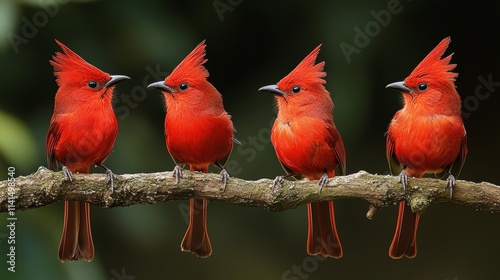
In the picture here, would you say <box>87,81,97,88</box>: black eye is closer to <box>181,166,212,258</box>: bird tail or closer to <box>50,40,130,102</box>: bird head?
<box>50,40,130,102</box>: bird head

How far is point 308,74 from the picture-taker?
3596 millimetres

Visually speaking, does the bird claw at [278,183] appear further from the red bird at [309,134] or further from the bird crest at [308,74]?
the bird crest at [308,74]

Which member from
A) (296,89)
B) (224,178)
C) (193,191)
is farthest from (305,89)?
(193,191)

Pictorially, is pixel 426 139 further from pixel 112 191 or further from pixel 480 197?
pixel 112 191

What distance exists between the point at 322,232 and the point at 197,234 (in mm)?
511

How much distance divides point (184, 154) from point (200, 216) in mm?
321

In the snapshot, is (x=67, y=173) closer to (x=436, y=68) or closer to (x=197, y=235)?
(x=197, y=235)

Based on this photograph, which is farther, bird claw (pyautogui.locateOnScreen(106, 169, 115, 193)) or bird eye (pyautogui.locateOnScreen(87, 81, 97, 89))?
bird eye (pyautogui.locateOnScreen(87, 81, 97, 89))

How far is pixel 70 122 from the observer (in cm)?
350

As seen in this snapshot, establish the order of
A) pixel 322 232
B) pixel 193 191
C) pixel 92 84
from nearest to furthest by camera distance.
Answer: pixel 193 191 → pixel 92 84 → pixel 322 232

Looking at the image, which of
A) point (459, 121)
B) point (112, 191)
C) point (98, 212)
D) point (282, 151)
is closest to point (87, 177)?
point (112, 191)

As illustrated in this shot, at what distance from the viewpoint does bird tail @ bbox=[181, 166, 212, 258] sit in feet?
11.4

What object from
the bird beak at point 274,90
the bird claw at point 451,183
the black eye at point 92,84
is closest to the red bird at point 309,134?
the bird beak at point 274,90

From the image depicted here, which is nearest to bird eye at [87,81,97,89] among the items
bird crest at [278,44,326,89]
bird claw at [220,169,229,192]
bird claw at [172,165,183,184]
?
bird claw at [172,165,183,184]
